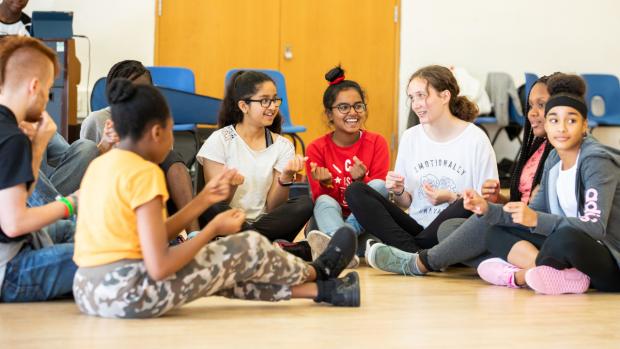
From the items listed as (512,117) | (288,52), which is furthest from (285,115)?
(512,117)

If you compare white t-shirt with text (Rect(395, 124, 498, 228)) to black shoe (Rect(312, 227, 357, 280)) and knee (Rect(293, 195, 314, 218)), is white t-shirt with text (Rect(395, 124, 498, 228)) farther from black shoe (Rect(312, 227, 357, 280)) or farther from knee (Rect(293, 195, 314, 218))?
black shoe (Rect(312, 227, 357, 280))

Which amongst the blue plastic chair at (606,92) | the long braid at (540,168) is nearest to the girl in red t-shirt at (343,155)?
A: the long braid at (540,168)

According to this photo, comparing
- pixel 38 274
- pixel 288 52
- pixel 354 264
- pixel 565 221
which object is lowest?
pixel 354 264

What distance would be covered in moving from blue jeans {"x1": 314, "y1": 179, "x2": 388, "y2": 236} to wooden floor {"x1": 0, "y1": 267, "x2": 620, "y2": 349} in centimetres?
79

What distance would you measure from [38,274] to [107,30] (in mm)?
4643

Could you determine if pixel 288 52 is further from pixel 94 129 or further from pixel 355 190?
pixel 355 190

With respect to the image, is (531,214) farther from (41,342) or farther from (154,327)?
(41,342)

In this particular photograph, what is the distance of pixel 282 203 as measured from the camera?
3480 mm

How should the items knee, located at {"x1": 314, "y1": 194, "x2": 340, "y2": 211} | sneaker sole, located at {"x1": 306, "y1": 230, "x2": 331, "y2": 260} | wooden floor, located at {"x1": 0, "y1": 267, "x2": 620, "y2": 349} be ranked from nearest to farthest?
wooden floor, located at {"x1": 0, "y1": 267, "x2": 620, "y2": 349} < sneaker sole, located at {"x1": 306, "y1": 230, "x2": 331, "y2": 260} < knee, located at {"x1": 314, "y1": 194, "x2": 340, "y2": 211}

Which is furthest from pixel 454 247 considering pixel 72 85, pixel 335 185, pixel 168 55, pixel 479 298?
pixel 168 55

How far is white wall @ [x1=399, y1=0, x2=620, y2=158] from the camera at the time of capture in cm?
743

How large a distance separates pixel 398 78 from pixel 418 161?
4187 millimetres

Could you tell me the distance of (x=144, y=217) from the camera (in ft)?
6.38

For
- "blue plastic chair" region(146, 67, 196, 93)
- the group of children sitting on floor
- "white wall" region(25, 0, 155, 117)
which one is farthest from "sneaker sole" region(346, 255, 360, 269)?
"white wall" region(25, 0, 155, 117)
